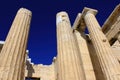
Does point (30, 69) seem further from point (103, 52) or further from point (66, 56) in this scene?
point (103, 52)

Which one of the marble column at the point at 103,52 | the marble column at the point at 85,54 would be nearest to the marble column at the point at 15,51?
the marble column at the point at 103,52

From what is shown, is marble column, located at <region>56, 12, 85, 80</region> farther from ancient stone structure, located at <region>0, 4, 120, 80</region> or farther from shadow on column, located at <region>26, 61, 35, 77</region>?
shadow on column, located at <region>26, 61, 35, 77</region>

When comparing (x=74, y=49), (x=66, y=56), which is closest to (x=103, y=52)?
(x=74, y=49)

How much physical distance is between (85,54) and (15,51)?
7266mm

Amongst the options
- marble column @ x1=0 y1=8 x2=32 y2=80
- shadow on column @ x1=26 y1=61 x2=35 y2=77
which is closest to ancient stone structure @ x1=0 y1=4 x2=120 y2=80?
marble column @ x1=0 y1=8 x2=32 y2=80

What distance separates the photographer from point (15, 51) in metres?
8.61

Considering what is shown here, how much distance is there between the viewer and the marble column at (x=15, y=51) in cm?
761

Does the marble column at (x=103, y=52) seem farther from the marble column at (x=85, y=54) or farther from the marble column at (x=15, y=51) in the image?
the marble column at (x=15, y=51)

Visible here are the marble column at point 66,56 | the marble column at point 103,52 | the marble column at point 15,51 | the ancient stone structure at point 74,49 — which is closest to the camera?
the marble column at point 15,51

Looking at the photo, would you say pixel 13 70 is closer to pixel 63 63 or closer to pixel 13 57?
pixel 13 57

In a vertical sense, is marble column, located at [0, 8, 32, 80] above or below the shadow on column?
below

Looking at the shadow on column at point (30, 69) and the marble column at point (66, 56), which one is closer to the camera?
the marble column at point (66, 56)

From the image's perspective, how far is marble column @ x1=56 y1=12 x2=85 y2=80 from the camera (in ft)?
29.2

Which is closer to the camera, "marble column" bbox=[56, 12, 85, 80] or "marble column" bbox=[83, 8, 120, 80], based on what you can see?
"marble column" bbox=[56, 12, 85, 80]
